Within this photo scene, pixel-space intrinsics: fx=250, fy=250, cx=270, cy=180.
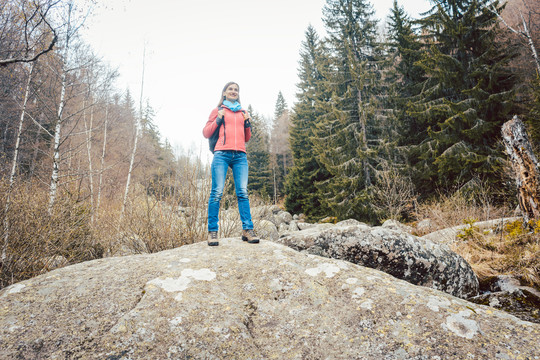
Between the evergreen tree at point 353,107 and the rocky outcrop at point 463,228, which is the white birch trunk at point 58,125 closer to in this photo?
the rocky outcrop at point 463,228

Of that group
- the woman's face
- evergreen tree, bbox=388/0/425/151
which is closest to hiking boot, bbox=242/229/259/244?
the woman's face

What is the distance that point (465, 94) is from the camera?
447 inches

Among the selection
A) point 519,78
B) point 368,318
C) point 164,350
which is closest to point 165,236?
point 164,350

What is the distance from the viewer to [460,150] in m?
10.9

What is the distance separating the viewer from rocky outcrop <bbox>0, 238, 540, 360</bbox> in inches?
55.2

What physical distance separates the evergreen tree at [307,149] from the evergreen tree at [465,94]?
272 inches

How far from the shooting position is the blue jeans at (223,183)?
319 centimetres

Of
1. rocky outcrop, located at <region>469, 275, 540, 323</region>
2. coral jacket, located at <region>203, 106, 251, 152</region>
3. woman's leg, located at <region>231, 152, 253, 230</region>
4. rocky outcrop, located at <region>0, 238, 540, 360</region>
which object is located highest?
coral jacket, located at <region>203, 106, 251, 152</region>

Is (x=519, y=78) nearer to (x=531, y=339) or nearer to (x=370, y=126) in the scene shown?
(x=370, y=126)

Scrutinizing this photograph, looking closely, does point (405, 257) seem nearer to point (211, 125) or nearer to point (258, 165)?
point (211, 125)

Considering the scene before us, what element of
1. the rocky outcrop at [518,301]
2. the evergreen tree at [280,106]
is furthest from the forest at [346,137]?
the evergreen tree at [280,106]

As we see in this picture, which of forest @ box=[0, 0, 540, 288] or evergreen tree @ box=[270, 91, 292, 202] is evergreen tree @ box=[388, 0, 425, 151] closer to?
forest @ box=[0, 0, 540, 288]

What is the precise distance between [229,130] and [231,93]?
59 centimetres

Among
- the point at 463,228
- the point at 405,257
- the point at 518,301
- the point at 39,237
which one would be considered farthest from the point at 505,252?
the point at 39,237
